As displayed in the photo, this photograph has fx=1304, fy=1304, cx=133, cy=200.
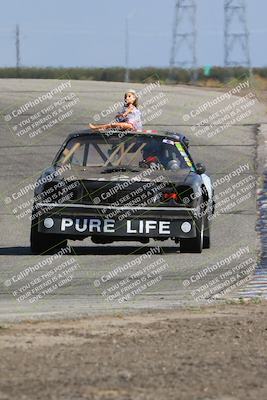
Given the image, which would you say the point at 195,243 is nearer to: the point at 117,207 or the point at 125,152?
the point at 117,207

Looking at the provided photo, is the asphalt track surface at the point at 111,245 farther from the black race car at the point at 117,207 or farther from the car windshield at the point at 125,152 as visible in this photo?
the car windshield at the point at 125,152

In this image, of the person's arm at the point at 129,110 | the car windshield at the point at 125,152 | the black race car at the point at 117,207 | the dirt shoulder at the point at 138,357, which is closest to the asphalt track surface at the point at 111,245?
the black race car at the point at 117,207

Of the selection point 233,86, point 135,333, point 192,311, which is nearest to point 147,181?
point 192,311

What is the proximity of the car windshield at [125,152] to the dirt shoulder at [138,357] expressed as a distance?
20.1ft

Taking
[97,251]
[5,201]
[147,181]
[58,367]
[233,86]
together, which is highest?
[58,367]

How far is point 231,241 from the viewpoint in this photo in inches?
648

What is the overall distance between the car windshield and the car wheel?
40.2 inches

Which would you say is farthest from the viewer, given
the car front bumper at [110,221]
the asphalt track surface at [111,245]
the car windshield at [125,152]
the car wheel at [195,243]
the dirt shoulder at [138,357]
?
the car windshield at [125,152]

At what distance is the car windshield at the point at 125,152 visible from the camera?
1568 centimetres

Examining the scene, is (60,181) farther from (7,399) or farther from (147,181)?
(7,399)

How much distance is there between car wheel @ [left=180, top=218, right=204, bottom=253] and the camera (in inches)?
584

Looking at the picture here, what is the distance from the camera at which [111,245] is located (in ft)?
55.0

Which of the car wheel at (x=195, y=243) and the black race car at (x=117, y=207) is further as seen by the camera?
the car wheel at (x=195, y=243)

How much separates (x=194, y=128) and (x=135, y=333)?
82.9 feet
